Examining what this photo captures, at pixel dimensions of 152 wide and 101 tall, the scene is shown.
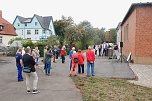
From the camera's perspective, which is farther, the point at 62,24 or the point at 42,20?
the point at 62,24

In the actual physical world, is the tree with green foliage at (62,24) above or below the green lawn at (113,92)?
above

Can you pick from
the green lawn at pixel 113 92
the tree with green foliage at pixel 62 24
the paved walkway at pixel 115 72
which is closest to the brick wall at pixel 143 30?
the paved walkway at pixel 115 72

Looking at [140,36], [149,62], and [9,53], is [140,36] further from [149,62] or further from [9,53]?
[9,53]

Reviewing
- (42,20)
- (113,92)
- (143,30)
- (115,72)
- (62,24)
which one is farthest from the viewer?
(62,24)

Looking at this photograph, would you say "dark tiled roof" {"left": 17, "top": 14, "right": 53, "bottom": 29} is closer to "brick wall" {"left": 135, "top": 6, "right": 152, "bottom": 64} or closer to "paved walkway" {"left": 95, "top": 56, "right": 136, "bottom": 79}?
"brick wall" {"left": 135, "top": 6, "right": 152, "bottom": 64}

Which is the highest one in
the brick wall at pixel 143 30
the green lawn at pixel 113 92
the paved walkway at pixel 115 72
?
the brick wall at pixel 143 30

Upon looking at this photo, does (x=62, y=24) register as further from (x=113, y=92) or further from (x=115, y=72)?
(x=113, y=92)

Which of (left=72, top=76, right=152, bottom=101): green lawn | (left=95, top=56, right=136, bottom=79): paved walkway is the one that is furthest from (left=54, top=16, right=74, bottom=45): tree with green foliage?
(left=72, top=76, right=152, bottom=101): green lawn

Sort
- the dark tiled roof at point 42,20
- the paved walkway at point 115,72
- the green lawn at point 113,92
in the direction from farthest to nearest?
1. the dark tiled roof at point 42,20
2. the paved walkway at point 115,72
3. the green lawn at point 113,92

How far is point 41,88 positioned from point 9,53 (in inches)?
1148

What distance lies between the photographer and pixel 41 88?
12.1 metres

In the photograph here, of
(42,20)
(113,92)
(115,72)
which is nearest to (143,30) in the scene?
(115,72)

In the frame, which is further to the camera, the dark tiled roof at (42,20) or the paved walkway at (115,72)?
the dark tiled roof at (42,20)

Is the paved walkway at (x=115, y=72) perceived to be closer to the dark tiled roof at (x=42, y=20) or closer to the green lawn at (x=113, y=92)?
the green lawn at (x=113, y=92)
